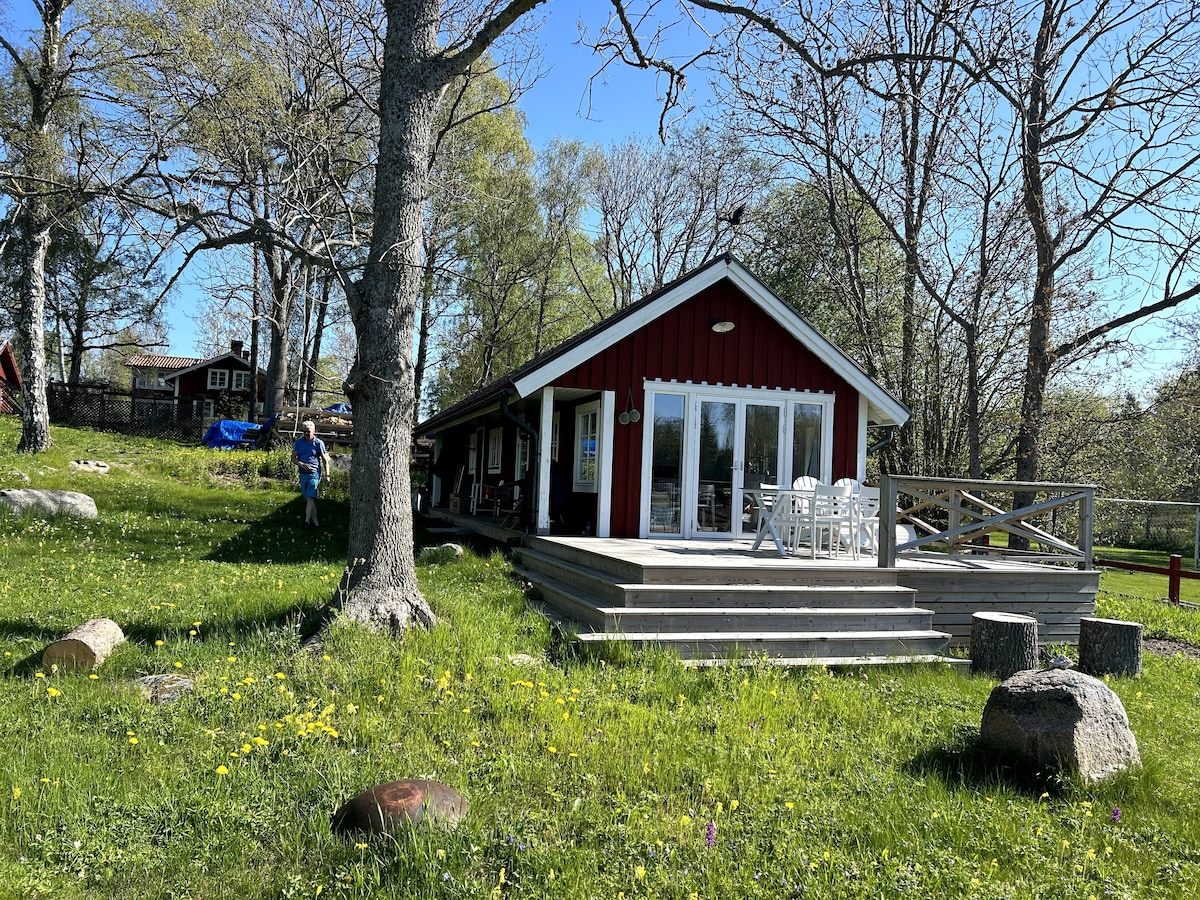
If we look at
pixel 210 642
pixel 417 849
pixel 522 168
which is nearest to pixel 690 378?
pixel 210 642

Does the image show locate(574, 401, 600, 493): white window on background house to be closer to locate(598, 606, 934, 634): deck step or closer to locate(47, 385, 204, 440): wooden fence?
locate(598, 606, 934, 634): deck step

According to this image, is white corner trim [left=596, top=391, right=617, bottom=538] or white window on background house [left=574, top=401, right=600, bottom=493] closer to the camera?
white corner trim [left=596, top=391, right=617, bottom=538]

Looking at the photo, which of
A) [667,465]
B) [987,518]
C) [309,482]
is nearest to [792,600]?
[987,518]

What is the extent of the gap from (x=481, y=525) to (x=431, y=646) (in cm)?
761

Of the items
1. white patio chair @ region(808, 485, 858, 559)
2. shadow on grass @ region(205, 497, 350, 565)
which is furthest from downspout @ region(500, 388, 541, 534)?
white patio chair @ region(808, 485, 858, 559)

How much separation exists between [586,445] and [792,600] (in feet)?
16.9

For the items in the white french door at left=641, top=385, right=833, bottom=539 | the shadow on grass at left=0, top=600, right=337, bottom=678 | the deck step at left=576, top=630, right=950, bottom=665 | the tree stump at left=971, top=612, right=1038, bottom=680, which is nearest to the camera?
the shadow on grass at left=0, top=600, right=337, bottom=678

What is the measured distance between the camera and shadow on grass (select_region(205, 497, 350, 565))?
10.1 meters

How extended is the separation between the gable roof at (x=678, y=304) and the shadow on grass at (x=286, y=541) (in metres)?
Result: 3.26

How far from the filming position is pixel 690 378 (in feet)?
36.3

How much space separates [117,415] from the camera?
89.8 ft

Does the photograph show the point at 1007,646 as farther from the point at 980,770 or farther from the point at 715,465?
the point at 715,465

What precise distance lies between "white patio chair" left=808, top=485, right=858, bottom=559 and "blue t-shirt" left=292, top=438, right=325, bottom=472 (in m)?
8.02

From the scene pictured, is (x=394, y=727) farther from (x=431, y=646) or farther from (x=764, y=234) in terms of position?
(x=764, y=234)
